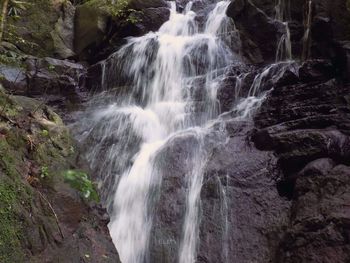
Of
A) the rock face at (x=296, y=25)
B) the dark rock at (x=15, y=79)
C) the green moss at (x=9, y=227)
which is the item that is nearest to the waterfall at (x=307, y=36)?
the rock face at (x=296, y=25)

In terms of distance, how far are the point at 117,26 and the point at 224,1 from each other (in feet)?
11.8

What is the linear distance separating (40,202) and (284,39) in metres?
8.00

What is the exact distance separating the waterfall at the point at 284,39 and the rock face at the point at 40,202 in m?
6.47

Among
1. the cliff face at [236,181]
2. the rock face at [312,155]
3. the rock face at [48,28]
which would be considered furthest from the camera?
the rock face at [48,28]

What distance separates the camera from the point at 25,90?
1048cm

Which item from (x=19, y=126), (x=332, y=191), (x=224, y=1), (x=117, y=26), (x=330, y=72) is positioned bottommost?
(x=332, y=191)

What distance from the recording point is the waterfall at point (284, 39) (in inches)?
430

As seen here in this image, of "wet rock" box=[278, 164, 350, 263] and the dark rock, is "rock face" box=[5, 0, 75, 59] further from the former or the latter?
"wet rock" box=[278, 164, 350, 263]

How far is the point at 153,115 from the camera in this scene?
930 cm

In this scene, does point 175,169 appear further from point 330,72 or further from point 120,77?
point 120,77

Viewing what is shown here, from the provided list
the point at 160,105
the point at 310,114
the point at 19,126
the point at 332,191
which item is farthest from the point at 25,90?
the point at 332,191

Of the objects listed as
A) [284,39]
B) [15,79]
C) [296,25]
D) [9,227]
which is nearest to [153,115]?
[15,79]

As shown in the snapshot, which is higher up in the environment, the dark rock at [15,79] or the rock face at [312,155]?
the dark rock at [15,79]

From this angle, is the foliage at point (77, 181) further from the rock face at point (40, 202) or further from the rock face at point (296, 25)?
the rock face at point (296, 25)
